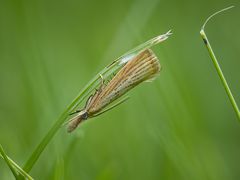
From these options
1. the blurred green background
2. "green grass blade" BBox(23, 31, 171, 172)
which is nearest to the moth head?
the blurred green background

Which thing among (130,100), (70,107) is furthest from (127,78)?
(130,100)

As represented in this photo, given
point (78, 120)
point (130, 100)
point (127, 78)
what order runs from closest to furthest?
point (127, 78) → point (78, 120) → point (130, 100)

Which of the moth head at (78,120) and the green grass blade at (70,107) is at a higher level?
the green grass blade at (70,107)

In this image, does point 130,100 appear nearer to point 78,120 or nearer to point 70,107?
point 78,120

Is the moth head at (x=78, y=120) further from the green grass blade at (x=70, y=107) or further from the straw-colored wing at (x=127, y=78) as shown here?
the green grass blade at (x=70, y=107)

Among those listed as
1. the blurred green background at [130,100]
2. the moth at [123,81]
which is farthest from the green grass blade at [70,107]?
the blurred green background at [130,100]

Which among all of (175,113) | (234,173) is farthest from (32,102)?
(234,173)

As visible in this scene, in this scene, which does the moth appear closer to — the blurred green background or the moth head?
the moth head

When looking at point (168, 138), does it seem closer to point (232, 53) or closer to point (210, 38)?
point (232, 53)
